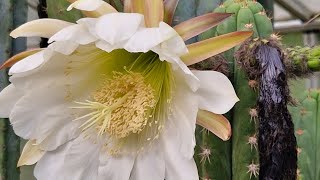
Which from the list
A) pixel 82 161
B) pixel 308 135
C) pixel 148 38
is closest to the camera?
pixel 148 38

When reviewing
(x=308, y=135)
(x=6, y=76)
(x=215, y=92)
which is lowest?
(x=308, y=135)

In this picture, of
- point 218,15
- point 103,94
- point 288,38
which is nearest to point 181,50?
point 218,15

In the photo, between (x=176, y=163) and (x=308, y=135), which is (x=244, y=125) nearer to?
(x=176, y=163)

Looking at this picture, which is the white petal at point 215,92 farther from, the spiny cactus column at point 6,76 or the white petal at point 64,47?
the spiny cactus column at point 6,76

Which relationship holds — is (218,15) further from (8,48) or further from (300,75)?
(8,48)

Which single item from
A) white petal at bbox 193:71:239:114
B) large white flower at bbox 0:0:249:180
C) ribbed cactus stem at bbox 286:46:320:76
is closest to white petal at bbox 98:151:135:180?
large white flower at bbox 0:0:249:180

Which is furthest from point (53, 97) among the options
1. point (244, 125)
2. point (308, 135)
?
point (308, 135)

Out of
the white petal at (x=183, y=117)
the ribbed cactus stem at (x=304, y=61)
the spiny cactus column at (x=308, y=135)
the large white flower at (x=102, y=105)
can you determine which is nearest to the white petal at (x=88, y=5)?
the large white flower at (x=102, y=105)
